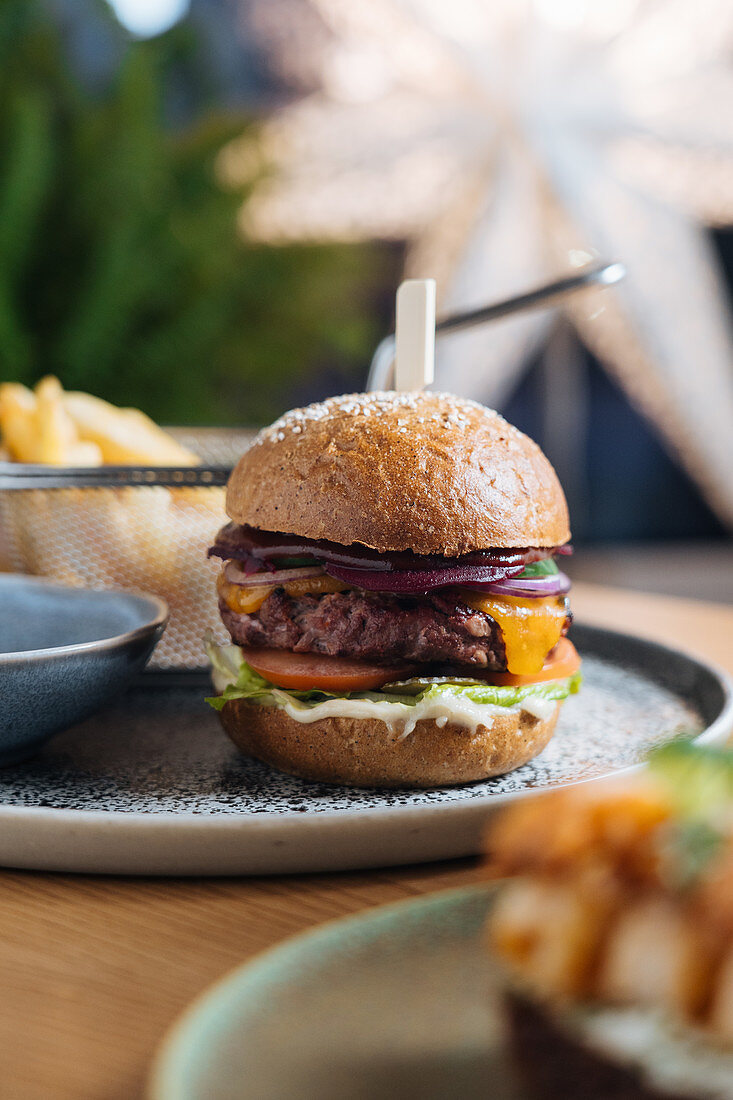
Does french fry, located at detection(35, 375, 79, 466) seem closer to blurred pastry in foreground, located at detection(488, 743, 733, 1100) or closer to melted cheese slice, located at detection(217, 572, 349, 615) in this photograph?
melted cheese slice, located at detection(217, 572, 349, 615)

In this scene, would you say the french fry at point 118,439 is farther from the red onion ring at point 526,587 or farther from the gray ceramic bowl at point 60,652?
the red onion ring at point 526,587

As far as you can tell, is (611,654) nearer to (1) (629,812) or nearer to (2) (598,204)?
(1) (629,812)

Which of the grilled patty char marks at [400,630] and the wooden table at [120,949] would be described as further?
the grilled patty char marks at [400,630]

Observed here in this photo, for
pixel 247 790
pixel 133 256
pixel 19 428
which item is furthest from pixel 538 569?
pixel 133 256

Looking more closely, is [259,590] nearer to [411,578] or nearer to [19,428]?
[411,578]

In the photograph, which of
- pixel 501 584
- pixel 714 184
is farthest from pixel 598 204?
pixel 501 584

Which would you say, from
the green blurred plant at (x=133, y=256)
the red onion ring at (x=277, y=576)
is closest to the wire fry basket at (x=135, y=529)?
the red onion ring at (x=277, y=576)
